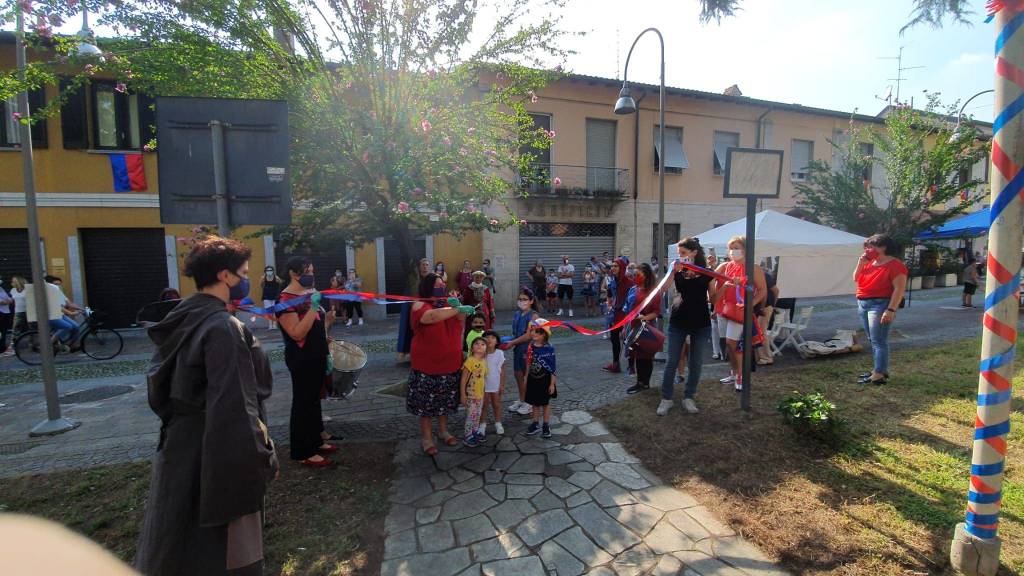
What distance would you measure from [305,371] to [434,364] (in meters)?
1.12

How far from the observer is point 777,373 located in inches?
267

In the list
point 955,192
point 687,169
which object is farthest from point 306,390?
point 687,169

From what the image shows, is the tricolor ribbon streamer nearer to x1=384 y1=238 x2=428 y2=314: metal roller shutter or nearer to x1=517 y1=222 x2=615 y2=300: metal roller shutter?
x1=384 y1=238 x2=428 y2=314: metal roller shutter

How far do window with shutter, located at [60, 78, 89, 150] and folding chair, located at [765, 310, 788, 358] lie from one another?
16.8 m

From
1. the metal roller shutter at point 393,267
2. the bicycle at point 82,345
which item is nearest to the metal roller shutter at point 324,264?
the metal roller shutter at point 393,267

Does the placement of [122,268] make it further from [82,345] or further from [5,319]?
[82,345]

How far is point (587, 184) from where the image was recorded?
54.5 feet

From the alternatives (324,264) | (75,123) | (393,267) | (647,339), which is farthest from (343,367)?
(75,123)

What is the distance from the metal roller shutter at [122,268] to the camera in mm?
12883

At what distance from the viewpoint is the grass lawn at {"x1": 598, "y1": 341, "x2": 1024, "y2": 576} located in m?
2.87

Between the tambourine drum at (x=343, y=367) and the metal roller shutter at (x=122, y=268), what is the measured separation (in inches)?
454

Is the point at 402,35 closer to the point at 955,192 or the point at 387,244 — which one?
the point at 387,244

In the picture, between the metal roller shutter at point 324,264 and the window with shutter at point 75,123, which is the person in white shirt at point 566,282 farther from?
the window with shutter at point 75,123

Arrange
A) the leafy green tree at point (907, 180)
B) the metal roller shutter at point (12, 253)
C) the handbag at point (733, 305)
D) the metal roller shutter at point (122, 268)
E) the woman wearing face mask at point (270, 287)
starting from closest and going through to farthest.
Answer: the handbag at point (733, 305) < the leafy green tree at point (907, 180) < the woman wearing face mask at point (270, 287) < the metal roller shutter at point (12, 253) < the metal roller shutter at point (122, 268)
